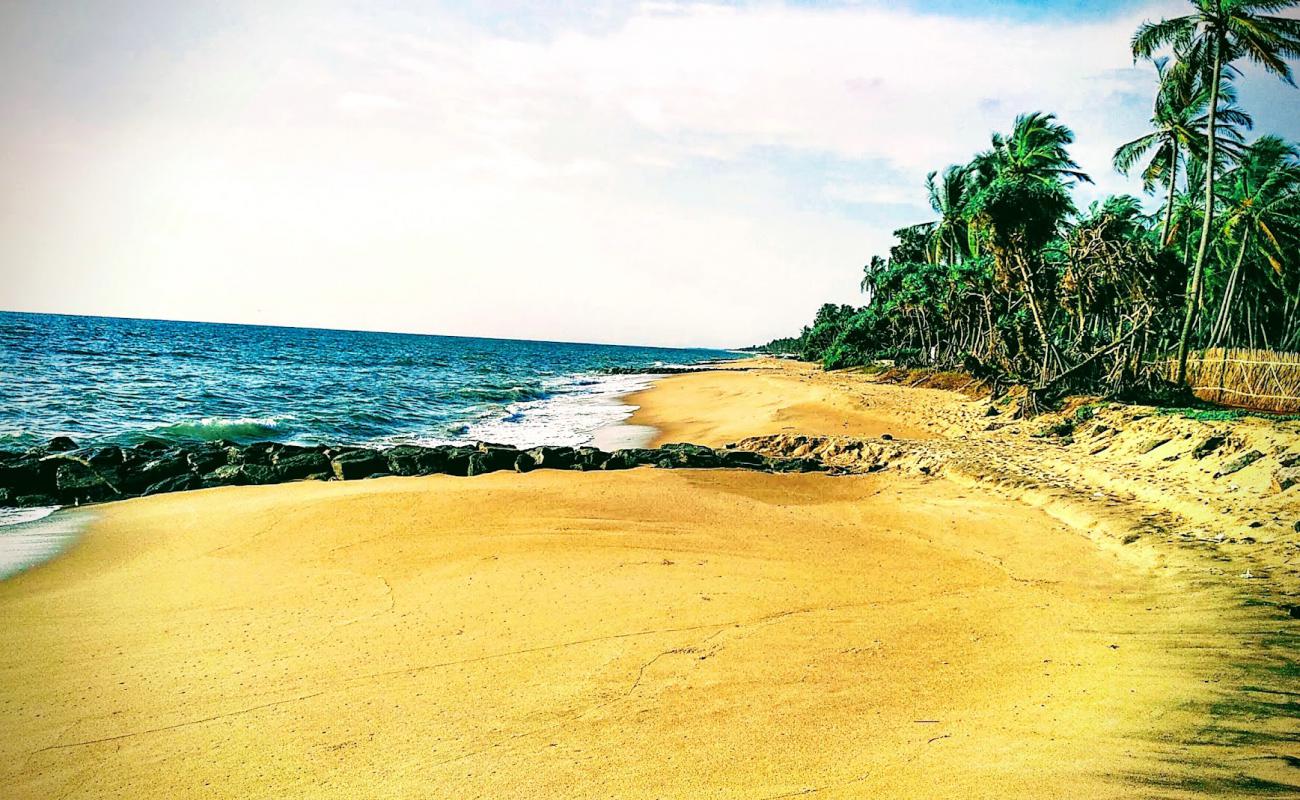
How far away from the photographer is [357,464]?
1188 cm

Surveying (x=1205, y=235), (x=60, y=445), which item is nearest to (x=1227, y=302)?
(x=1205, y=235)

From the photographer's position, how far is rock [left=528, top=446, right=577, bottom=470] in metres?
12.2

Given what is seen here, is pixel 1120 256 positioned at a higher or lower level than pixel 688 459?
higher

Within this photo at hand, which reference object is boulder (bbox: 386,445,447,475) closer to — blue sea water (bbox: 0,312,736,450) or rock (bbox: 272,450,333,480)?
rock (bbox: 272,450,333,480)

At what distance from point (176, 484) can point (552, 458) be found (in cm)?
638

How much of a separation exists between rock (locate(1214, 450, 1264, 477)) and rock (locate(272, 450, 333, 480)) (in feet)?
46.2

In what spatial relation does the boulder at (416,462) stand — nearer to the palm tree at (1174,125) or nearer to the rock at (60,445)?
the rock at (60,445)

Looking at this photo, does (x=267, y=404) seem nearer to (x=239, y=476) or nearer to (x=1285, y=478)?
(x=239, y=476)

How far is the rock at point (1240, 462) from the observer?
8.67 m

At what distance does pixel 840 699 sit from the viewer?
386 centimetres

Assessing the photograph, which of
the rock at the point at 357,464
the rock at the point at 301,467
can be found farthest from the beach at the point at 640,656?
the rock at the point at 357,464

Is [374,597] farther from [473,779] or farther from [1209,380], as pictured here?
[1209,380]

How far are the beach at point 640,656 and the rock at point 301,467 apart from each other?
278 cm

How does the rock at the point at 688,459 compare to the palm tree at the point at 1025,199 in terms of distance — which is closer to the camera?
the rock at the point at 688,459
